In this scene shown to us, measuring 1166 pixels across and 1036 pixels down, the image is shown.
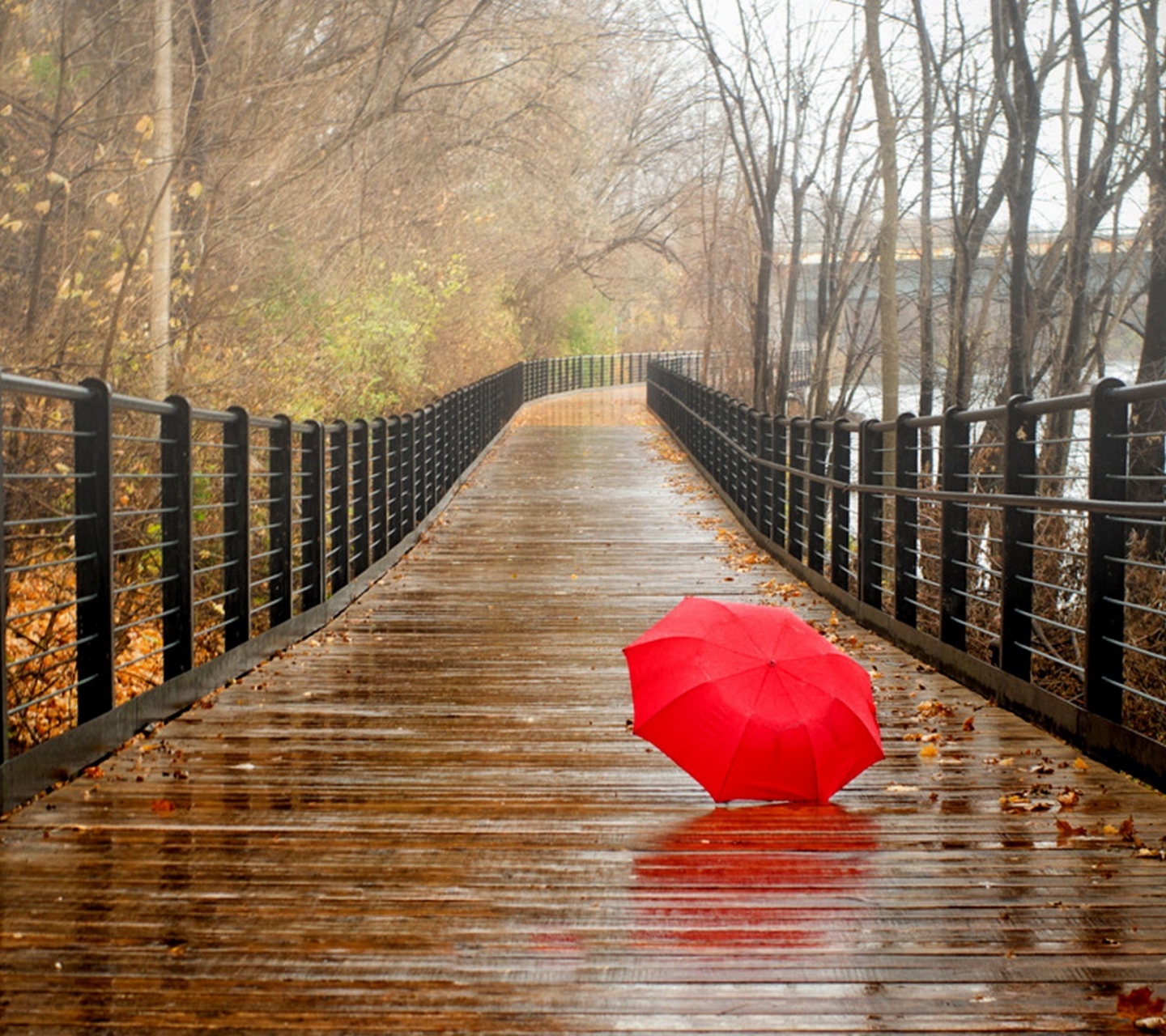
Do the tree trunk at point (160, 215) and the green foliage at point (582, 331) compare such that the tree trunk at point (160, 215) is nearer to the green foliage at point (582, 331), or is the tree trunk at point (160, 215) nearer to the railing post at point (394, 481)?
the railing post at point (394, 481)

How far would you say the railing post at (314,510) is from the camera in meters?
10.4

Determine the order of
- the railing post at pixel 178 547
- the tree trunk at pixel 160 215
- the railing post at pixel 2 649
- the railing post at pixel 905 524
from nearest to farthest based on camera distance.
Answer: the railing post at pixel 2 649
the railing post at pixel 178 547
the railing post at pixel 905 524
the tree trunk at pixel 160 215

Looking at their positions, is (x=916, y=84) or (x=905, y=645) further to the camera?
(x=916, y=84)

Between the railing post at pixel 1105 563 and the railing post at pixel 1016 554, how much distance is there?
3.82 ft

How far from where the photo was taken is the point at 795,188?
93.0 ft

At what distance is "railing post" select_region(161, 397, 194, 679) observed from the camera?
23.3 feet

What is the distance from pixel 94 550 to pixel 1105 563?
154 inches

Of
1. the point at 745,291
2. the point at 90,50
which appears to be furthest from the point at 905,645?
the point at 745,291

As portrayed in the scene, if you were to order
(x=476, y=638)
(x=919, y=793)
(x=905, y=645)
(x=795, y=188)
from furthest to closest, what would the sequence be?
(x=795, y=188) < (x=476, y=638) < (x=905, y=645) < (x=919, y=793)

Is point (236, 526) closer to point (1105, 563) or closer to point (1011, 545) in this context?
point (1011, 545)

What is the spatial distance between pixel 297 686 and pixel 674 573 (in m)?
6.12

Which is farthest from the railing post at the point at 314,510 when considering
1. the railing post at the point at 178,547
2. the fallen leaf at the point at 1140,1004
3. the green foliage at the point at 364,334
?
the green foliage at the point at 364,334

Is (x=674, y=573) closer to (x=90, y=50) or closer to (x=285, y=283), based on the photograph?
(x=90, y=50)

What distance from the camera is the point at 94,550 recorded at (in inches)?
235
